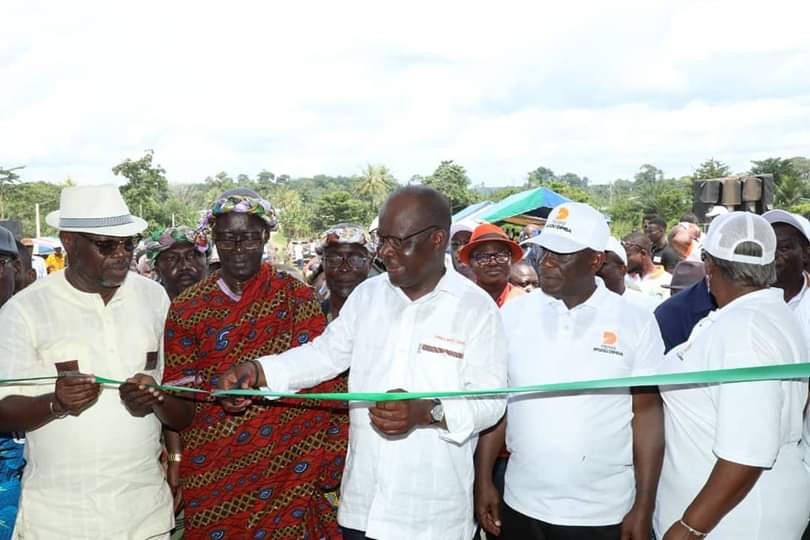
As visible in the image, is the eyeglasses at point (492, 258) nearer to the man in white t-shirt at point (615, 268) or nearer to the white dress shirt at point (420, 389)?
the man in white t-shirt at point (615, 268)

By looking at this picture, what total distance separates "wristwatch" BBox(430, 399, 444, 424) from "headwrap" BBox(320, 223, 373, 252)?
1.81 m

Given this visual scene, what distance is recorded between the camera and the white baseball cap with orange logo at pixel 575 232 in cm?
294

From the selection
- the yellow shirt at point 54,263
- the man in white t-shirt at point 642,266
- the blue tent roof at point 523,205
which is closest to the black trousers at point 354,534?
the man in white t-shirt at point 642,266

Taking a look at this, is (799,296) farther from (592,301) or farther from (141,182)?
(141,182)

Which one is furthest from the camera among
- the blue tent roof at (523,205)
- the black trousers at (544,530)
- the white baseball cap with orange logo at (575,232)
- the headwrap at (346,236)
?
the blue tent roof at (523,205)

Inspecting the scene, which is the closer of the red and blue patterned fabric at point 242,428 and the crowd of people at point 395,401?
the crowd of people at point 395,401

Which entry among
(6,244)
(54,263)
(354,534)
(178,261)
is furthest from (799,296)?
(54,263)

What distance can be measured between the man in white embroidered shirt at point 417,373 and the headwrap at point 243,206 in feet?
2.17

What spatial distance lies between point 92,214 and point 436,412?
1645mm

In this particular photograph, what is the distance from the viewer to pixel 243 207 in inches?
119

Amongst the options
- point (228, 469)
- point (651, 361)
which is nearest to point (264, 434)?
point (228, 469)

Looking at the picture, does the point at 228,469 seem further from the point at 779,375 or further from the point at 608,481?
the point at 779,375

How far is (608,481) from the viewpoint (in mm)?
2824

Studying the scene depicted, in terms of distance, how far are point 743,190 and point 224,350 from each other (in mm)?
6475
